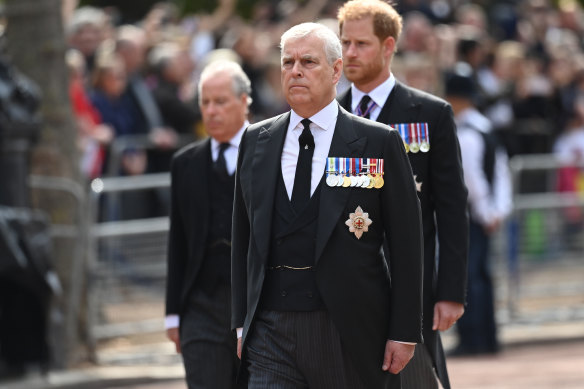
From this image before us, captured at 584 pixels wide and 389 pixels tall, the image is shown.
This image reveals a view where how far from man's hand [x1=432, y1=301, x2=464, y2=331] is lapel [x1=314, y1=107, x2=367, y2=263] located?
1.13 meters

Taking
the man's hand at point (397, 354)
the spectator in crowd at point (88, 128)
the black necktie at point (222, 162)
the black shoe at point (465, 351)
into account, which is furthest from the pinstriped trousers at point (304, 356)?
the spectator in crowd at point (88, 128)

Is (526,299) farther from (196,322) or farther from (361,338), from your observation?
(361,338)

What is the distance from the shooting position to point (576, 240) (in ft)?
43.3

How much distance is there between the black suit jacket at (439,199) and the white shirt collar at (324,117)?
33.9 inches

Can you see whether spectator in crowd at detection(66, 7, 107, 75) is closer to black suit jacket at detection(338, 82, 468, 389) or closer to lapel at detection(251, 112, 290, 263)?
black suit jacket at detection(338, 82, 468, 389)

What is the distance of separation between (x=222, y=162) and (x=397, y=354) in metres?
1.84

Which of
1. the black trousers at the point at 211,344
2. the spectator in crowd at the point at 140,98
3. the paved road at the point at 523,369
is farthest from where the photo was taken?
the spectator in crowd at the point at 140,98

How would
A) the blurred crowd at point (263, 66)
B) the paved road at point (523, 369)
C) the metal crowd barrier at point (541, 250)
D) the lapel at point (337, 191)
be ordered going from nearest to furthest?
the lapel at point (337, 191) < the paved road at point (523, 369) < the blurred crowd at point (263, 66) < the metal crowd barrier at point (541, 250)

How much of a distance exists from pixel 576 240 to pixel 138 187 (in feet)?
15.8

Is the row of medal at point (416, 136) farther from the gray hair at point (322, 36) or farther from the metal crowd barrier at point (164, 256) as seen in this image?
the metal crowd barrier at point (164, 256)

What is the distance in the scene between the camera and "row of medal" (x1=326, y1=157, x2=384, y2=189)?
497 cm

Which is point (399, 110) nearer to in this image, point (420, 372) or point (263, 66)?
point (420, 372)

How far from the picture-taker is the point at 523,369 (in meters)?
10.9

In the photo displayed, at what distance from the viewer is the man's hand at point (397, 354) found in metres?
5.00
